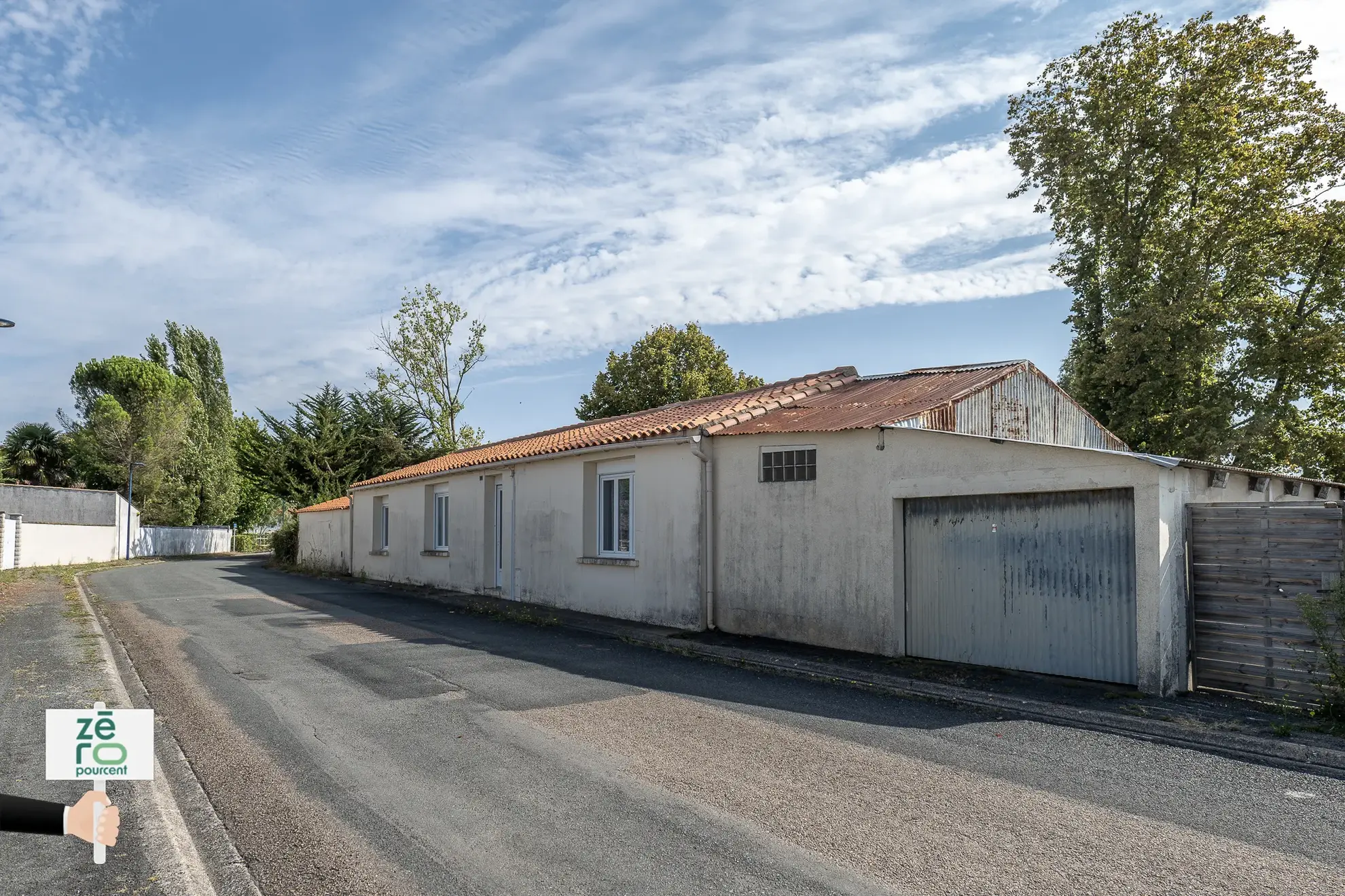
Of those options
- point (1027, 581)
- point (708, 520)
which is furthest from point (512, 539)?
point (1027, 581)

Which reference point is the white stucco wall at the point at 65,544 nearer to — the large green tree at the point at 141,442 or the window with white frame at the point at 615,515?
the large green tree at the point at 141,442

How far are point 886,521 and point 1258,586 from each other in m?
3.76

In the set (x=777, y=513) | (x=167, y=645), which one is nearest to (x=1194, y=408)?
(x=777, y=513)

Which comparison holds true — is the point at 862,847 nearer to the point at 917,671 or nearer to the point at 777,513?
the point at 917,671

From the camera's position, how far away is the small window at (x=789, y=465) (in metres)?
11.6

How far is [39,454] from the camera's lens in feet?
179

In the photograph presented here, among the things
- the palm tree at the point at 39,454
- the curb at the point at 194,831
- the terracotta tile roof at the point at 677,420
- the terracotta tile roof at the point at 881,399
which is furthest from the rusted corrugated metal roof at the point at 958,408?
the palm tree at the point at 39,454

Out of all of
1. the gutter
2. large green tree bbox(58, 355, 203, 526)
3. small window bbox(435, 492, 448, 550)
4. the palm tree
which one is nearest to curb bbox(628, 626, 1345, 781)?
the gutter

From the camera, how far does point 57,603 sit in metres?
17.6

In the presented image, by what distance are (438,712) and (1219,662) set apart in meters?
7.05

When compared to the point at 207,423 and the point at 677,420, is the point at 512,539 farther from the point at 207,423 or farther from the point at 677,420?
the point at 207,423

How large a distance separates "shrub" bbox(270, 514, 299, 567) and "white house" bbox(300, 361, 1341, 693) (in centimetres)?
1918

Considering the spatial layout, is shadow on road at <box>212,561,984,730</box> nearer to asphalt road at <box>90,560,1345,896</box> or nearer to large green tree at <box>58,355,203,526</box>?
asphalt road at <box>90,560,1345,896</box>

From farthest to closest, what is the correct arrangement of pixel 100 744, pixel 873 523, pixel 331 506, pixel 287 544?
pixel 287 544
pixel 331 506
pixel 873 523
pixel 100 744
